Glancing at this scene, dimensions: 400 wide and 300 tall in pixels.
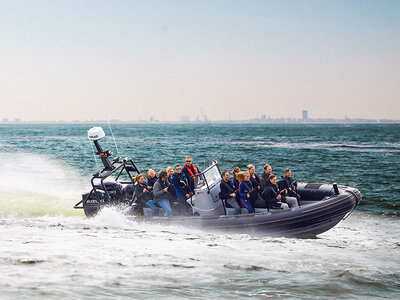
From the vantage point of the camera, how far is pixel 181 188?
11.2 m

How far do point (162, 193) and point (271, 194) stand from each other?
8.27 feet

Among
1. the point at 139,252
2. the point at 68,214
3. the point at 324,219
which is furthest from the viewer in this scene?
the point at 68,214

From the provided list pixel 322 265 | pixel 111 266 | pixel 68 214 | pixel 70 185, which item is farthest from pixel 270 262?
pixel 70 185

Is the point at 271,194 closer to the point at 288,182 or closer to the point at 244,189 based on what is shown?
the point at 244,189

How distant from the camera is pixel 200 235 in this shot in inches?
423

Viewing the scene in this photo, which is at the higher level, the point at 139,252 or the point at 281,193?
the point at 281,193

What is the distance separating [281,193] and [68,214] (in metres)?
6.36

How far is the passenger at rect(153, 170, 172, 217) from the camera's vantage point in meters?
11.1

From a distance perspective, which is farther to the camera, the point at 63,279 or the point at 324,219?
the point at 324,219

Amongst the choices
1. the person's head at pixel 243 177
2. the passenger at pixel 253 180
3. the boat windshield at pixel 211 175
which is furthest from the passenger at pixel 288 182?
the boat windshield at pixel 211 175

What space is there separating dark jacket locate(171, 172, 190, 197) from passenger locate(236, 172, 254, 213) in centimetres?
132

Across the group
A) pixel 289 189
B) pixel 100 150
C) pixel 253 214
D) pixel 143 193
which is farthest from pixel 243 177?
pixel 100 150

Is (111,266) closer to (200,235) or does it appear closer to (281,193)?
(200,235)

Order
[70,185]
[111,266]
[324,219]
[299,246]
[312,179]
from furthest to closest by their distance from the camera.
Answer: [312,179] < [70,185] < [324,219] < [299,246] < [111,266]
